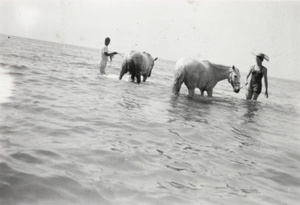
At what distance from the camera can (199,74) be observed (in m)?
10.9

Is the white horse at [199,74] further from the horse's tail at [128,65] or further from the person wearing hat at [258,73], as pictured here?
the horse's tail at [128,65]

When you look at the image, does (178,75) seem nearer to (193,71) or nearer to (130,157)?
(193,71)

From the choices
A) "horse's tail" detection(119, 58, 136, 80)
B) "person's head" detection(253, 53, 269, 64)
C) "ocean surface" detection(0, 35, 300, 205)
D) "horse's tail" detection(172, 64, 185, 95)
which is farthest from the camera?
"horse's tail" detection(119, 58, 136, 80)

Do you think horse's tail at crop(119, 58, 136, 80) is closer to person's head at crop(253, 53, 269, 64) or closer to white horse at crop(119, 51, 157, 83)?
white horse at crop(119, 51, 157, 83)

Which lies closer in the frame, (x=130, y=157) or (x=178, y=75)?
(x=130, y=157)

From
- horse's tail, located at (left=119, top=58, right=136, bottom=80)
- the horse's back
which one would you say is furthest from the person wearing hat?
horse's tail, located at (left=119, top=58, right=136, bottom=80)

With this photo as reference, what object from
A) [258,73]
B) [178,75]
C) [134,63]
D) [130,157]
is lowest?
[130,157]

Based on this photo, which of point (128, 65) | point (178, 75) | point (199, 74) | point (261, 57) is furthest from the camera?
point (128, 65)

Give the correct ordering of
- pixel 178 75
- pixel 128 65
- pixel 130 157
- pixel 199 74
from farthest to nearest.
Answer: pixel 128 65
pixel 199 74
pixel 178 75
pixel 130 157

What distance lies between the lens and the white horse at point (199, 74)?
419 inches

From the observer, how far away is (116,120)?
6.27 meters

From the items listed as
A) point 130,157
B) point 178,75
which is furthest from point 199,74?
point 130,157

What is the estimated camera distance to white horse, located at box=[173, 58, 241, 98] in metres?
10.6

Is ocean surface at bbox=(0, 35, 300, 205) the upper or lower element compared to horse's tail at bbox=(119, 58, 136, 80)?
lower
